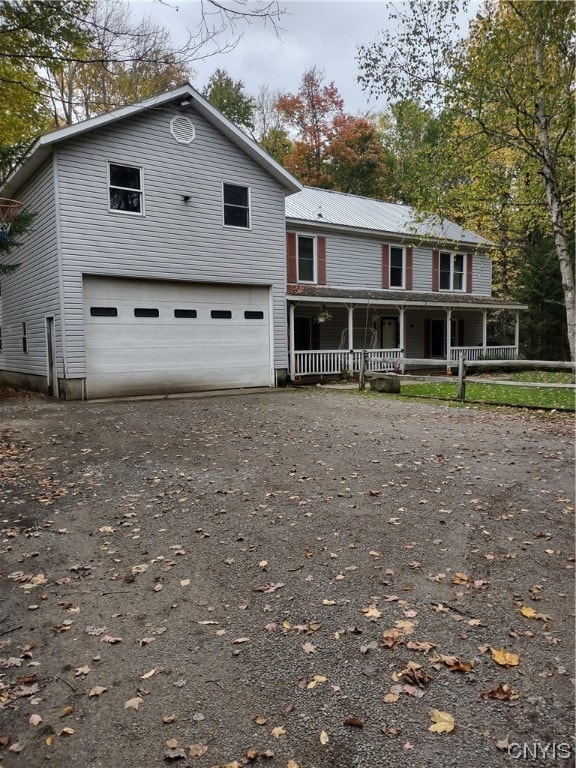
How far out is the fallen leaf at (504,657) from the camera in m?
2.54

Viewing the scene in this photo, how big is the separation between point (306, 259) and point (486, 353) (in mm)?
9440

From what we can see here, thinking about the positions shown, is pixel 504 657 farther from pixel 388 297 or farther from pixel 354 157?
pixel 354 157

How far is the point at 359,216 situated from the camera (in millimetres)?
20406

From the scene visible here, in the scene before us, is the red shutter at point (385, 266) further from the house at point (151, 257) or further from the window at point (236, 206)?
the window at point (236, 206)

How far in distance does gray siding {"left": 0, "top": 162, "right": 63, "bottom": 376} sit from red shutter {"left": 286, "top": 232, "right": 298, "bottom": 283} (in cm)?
784

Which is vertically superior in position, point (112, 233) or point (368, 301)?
point (112, 233)

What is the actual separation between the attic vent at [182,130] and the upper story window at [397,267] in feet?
32.3

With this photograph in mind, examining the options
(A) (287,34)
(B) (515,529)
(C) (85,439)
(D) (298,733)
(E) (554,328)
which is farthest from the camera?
(E) (554,328)

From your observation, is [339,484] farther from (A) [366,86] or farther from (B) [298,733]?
(A) [366,86]

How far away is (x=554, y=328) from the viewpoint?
2288 cm

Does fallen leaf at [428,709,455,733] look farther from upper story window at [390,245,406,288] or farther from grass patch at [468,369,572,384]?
upper story window at [390,245,406,288]

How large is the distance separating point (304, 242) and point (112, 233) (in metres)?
Answer: 7.60

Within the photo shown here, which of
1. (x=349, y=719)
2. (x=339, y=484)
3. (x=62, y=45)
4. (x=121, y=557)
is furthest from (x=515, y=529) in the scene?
(x=62, y=45)

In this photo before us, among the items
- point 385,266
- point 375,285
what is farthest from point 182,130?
point 385,266
